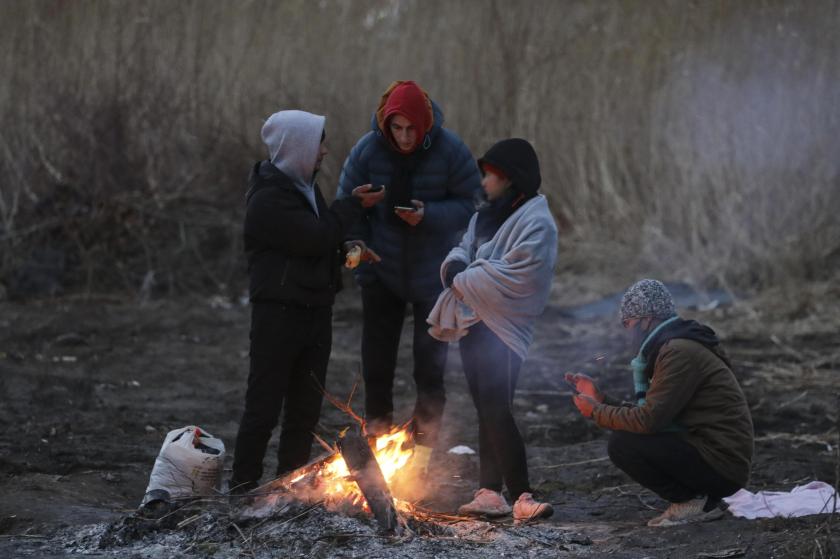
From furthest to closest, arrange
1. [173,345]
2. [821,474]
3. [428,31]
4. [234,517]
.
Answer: [428,31] < [173,345] < [821,474] < [234,517]

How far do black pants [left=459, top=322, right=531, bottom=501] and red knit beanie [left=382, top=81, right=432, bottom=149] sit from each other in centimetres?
104

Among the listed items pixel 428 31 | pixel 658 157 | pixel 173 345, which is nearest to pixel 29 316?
pixel 173 345

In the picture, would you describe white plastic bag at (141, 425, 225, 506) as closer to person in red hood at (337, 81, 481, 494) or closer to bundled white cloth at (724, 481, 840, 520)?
person in red hood at (337, 81, 481, 494)

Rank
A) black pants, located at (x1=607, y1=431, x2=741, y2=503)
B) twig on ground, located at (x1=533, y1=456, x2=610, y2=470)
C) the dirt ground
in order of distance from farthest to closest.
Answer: twig on ground, located at (x1=533, y1=456, x2=610, y2=470) → black pants, located at (x1=607, y1=431, x2=741, y2=503) → the dirt ground

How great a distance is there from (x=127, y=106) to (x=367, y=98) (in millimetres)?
2691

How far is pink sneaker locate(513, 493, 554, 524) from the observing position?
5348 millimetres

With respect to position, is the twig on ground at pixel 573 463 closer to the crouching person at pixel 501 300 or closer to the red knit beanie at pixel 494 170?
the crouching person at pixel 501 300

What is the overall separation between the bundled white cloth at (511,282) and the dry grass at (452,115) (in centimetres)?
743

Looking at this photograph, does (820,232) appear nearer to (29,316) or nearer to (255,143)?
(255,143)

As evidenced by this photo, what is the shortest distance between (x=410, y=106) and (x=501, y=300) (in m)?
1.07

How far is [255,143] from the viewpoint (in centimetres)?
1373

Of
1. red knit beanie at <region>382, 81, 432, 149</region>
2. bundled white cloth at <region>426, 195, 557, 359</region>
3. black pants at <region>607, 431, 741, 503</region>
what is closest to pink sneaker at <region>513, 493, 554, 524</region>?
black pants at <region>607, 431, 741, 503</region>

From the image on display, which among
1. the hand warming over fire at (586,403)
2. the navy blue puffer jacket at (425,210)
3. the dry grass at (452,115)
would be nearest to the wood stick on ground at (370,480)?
the hand warming over fire at (586,403)

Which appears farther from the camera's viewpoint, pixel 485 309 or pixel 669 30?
pixel 669 30
